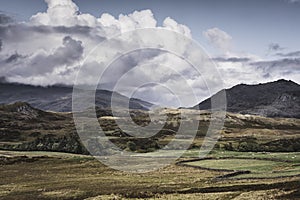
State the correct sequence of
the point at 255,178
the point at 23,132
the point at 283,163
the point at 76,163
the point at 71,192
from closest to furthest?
the point at 71,192 → the point at 255,178 → the point at 283,163 → the point at 76,163 → the point at 23,132

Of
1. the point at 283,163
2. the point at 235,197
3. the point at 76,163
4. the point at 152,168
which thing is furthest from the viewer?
the point at 76,163

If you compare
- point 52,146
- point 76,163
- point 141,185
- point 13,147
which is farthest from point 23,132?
point 141,185

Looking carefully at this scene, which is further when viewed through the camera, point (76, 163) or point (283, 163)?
point (76, 163)

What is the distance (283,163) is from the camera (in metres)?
73.2

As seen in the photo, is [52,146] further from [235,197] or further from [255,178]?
[235,197]

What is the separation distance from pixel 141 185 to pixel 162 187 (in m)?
4.75

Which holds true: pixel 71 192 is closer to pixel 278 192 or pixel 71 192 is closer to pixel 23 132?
pixel 278 192

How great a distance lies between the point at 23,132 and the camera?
19562cm

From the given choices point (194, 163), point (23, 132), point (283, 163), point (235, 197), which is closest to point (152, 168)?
point (194, 163)

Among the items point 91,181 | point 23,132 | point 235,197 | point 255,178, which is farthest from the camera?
point 23,132

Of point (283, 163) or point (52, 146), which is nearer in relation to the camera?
point (283, 163)

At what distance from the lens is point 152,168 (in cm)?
8225

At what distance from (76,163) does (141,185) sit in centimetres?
3948

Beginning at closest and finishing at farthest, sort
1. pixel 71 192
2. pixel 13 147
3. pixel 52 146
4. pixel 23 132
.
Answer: pixel 71 192, pixel 52 146, pixel 13 147, pixel 23 132
